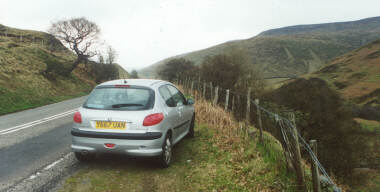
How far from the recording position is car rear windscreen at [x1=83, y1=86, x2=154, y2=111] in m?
5.04

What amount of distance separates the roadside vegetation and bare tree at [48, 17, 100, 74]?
37417mm

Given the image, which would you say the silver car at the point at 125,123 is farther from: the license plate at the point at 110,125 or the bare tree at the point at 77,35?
the bare tree at the point at 77,35

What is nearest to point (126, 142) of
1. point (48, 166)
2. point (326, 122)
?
point (48, 166)

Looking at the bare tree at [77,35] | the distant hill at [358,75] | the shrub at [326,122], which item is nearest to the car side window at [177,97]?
the shrub at [326,122]

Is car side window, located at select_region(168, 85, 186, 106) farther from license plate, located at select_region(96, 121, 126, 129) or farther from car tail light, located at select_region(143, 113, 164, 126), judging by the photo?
license plate, located at select_region(96, 121, 126, 129)

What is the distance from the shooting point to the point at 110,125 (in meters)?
4.85

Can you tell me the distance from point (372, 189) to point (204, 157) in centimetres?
2666

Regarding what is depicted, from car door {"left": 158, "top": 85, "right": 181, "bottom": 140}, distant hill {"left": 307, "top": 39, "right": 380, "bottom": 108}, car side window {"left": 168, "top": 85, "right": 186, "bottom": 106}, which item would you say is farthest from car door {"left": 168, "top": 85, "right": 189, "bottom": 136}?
distant hill {"left": 307, "top": 39, "right": 380, "bottom": 108}

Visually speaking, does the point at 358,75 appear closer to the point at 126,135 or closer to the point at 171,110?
the point at 171,110

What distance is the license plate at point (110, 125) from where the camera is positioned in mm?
4824

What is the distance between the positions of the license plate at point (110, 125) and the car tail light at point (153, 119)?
1.29ft

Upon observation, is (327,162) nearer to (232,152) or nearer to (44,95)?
(232,152)

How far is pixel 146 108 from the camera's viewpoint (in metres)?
4.99

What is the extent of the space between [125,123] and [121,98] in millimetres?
584
